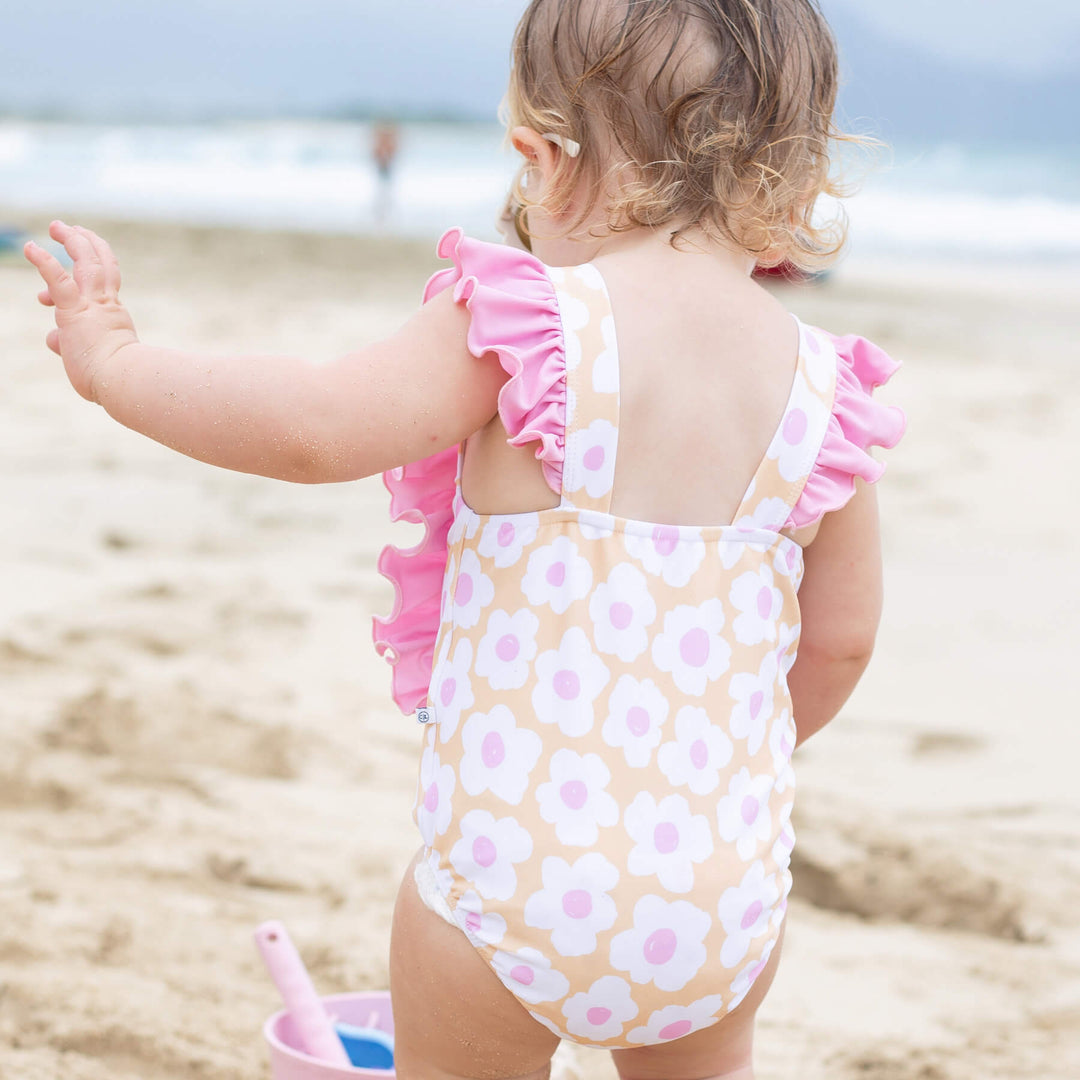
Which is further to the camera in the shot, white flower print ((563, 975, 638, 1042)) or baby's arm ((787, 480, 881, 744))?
baby's arm ((787, 480, 881, 744))

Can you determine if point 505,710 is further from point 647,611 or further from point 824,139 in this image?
point 824,139

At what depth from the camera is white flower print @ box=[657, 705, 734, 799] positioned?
1.09m

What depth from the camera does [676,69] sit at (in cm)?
111

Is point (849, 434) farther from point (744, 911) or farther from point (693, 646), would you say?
point (744, 911)

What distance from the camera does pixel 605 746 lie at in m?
1.08

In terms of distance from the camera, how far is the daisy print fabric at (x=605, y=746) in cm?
107

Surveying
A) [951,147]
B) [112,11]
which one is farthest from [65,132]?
[112,11]

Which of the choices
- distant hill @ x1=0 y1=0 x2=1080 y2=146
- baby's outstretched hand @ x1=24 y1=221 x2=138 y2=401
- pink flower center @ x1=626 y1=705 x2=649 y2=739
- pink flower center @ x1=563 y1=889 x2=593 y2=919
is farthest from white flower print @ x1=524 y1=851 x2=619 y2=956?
distant hill @ x1=0 y1=0 x2=1080 y2=146

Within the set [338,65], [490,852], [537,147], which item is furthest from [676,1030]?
[338,65]

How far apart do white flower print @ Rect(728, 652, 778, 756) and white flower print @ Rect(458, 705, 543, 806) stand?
173 mm

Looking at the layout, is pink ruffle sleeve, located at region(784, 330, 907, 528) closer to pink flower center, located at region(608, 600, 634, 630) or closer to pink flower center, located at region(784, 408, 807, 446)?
pink flower center, located at region(784, 408, 807, 446)

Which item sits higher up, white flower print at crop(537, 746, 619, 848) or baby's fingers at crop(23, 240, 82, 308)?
baby's fingers at crop(23, 240, 82, 308)

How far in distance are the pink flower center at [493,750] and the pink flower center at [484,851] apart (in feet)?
0.19

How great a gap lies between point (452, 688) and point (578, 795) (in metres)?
0.15
